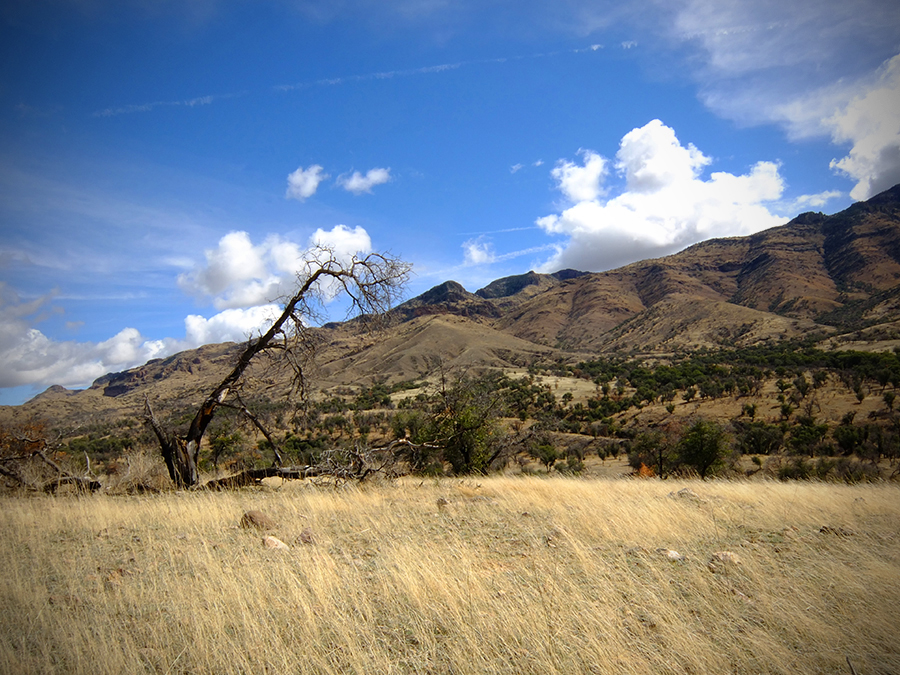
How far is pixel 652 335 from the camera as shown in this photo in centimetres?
10788

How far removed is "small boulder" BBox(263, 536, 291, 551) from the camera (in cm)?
491

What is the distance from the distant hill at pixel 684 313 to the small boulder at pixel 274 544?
141 ft

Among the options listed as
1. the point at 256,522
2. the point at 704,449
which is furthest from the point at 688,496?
the point at 704,449

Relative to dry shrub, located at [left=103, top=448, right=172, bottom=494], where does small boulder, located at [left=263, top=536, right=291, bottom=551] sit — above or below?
below

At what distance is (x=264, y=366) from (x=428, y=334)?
104 metres

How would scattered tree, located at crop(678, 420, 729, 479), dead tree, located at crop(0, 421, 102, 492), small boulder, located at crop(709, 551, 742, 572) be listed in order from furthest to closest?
scattered tree, located at crop(678, 420, 729, 479) < dead tree, located at crop(0, 421, 102, 492) < small boulder, located at crop(709, 551, 742, 572)

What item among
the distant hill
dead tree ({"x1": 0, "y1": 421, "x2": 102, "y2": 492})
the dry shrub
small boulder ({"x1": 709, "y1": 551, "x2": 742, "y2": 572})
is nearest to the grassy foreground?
small boulder ({"x1": 709, "y1": 551, "x2": 742, "y2": 572})

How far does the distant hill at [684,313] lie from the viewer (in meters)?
80.4

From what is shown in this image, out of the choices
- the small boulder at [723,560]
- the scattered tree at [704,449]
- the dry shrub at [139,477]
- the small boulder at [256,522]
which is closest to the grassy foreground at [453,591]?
the small boulder at [723,560]

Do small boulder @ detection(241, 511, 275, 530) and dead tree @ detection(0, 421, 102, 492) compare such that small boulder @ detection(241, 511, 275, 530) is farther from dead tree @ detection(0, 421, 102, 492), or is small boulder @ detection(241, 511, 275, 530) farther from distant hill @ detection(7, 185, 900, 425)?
distant hill @ detection(7, 185, 900, 425)

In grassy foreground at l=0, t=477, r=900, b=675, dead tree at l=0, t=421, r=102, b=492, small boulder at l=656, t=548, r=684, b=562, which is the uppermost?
dead tree at l=0, t=421, r=102, b=492

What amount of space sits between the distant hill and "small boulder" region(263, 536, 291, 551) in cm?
4300

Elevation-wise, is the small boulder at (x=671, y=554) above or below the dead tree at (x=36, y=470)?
below

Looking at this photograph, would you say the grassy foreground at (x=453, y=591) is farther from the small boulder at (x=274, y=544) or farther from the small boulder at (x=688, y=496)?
the small boulder at (x=688, y=496)
